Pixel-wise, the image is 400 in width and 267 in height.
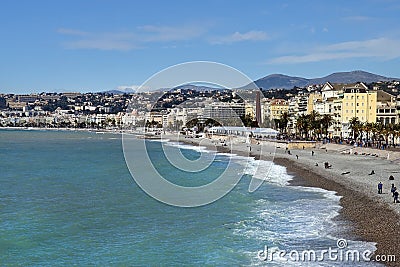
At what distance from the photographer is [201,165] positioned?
43031 millimetres

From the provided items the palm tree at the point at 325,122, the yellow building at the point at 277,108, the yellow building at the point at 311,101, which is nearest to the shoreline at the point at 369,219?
the palm tree at the point at 325,122

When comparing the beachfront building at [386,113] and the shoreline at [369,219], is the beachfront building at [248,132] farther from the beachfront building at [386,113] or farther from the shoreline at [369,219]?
the shoreline at [369,219]

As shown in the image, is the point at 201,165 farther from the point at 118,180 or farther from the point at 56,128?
the point at 56,128

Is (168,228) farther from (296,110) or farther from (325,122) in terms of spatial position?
(296,110)

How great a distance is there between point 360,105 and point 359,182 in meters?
45.4

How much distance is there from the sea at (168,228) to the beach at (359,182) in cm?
60

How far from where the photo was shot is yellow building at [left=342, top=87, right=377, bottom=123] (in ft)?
225

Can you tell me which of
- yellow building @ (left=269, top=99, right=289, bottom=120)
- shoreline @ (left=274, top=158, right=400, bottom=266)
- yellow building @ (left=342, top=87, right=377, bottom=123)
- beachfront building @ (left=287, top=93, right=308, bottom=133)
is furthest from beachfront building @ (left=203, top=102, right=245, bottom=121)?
shoreline @ (left=274, top=158, right=400, bottom=266)

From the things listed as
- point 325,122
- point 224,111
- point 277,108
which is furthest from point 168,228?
point 224,111

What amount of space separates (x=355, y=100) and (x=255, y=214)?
53.4 m

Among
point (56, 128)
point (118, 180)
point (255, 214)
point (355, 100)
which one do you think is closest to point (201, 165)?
point (118, 180)

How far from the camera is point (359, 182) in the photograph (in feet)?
85.8

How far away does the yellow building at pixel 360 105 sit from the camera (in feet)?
225

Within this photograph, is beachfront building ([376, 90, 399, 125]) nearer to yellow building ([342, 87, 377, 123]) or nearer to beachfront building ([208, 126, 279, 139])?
A: yellow building ([342, 87, 377, 123])
